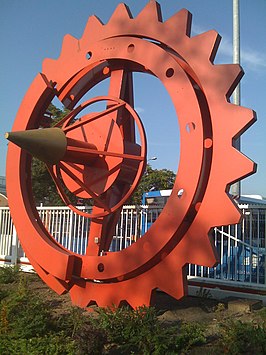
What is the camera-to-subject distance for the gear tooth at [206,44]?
6.19 meters

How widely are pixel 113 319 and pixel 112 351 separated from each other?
1.61ft

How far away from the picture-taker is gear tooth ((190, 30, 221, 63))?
6.19 meters

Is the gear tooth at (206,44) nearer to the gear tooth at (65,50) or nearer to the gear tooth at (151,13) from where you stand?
the gear tooth at (151,13)

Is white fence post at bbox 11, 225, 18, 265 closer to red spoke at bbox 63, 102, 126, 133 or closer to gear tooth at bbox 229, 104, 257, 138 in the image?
red spoke at bbox 63, 102, 126, 133

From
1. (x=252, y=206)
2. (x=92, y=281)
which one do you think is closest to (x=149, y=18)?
(x=252, y=206)

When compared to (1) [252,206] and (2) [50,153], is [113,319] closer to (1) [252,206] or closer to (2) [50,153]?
(2) [50,153]

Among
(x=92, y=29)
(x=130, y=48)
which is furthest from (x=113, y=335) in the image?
(x=92, y=29)

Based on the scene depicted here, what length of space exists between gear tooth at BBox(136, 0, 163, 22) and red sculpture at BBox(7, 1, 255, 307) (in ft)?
0.07

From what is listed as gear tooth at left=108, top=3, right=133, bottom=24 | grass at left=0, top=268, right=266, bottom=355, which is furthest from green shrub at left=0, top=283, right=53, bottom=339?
gear tooth at left=108, top=3, right=133, bottom=24

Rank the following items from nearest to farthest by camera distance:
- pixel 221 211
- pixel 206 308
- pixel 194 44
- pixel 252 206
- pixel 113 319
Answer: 1. pixel 113 319
2. pixel 221 211
3. pixel 194 44
4. pixel 206 308
5. pixel 252 206

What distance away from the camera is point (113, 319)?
533 centimetres

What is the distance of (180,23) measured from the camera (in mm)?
6555

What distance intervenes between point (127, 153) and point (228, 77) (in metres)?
2.05

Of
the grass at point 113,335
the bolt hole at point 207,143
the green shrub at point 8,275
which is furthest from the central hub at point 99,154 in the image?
the green shrub at point 8,275
